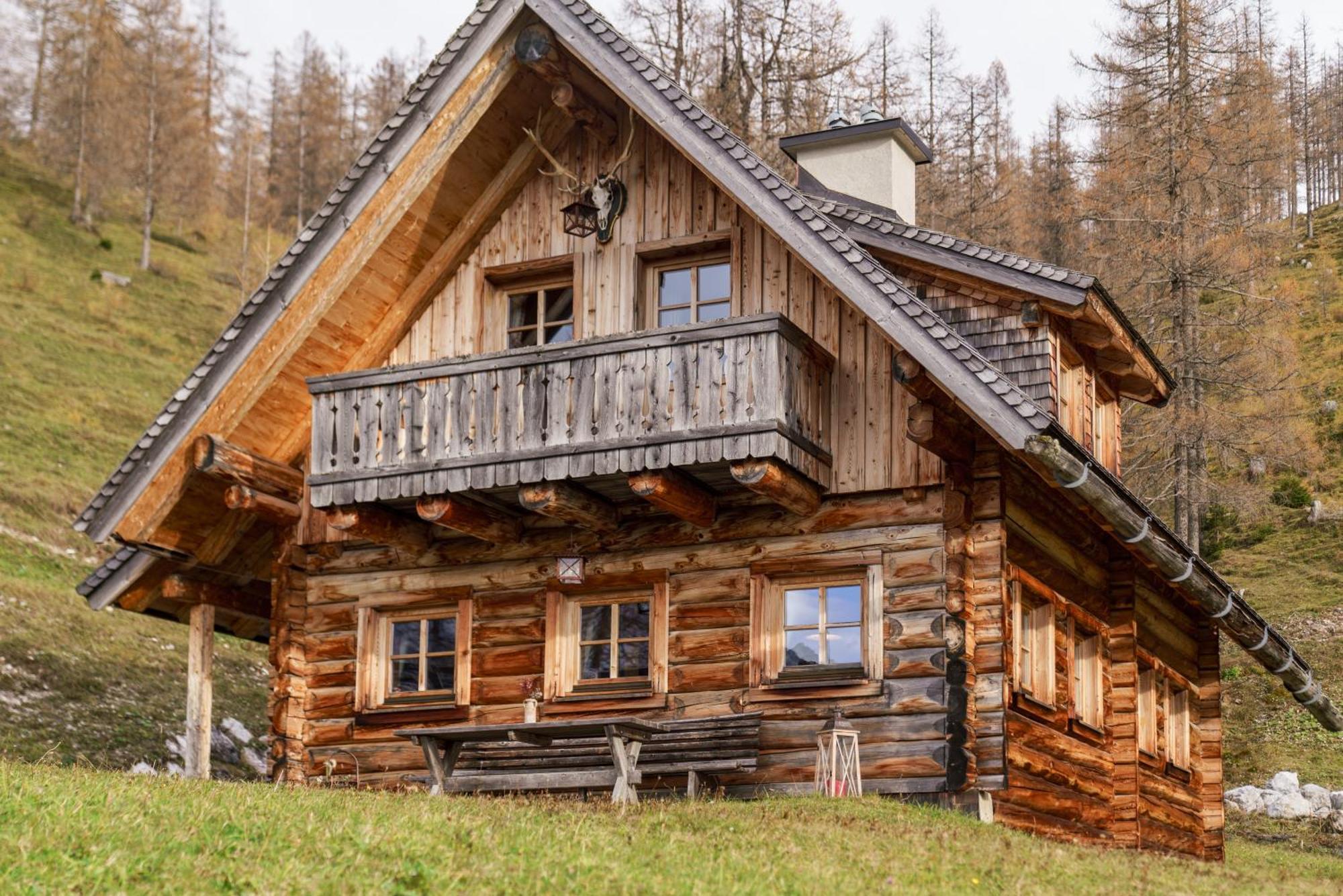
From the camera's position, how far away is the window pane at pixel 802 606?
56.1ft

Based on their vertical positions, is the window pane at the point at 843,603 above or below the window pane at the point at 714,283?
below

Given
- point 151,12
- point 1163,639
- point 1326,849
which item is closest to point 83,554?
point 1163,639

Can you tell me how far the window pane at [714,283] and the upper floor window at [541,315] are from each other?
161cm

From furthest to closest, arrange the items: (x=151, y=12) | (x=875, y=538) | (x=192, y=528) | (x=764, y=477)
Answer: (x=151, y=12)
(x=192, y=528)
(x=875, y=538)
(x=764, y=477)

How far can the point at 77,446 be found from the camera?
40.5 metres

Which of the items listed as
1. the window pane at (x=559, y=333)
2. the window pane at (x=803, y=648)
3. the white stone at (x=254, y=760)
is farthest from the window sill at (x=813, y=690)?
the white stone at (x=254, y=760)

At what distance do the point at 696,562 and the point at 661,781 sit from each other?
2.31 metres

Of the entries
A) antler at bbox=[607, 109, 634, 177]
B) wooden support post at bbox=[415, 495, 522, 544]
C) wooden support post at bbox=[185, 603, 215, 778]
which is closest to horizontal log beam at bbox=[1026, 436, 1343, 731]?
wooden support post at bbox=[415, 495, 522, 544]

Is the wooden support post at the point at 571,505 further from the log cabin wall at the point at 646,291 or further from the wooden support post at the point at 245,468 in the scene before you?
the wooden support post at the point at 245,468

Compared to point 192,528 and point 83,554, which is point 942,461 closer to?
point 192,528

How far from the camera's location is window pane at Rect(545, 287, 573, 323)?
757 inches

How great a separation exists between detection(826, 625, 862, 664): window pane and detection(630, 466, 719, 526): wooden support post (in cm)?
175

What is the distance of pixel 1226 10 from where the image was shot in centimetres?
3956

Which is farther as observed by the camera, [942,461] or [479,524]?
[479,524]
